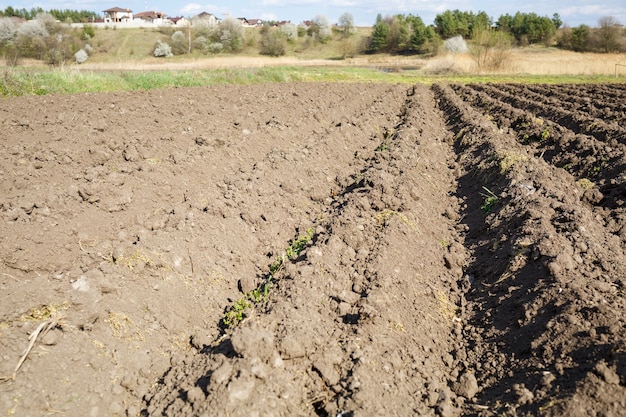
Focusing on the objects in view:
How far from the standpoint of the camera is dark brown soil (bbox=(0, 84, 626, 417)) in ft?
11.1

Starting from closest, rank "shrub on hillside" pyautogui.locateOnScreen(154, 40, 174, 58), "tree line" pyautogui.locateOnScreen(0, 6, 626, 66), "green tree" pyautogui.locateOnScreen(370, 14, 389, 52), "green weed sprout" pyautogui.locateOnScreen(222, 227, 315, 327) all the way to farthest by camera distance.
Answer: "green weed sprout" pyautogui.locateOnScreen(222, 227, 315, 327), "tree line" pyautogui.locateOnScreen(0, 6, 626, 66), "shrub on hillside" pyautogui.locateOnScreen(154, 40, 174, 58), "green tree" pyautogui.locateOnScreen(370, 14, 389, 52)

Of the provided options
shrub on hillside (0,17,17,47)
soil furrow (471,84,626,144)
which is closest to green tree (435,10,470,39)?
soil furrow (471,84,626,144)

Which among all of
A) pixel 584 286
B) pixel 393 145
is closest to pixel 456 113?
pixel 393 145

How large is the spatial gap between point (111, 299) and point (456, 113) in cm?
1391

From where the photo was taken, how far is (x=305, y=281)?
15.2ft

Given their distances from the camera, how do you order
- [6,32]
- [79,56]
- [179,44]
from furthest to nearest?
[179,44] < [79,56] < [6,32]

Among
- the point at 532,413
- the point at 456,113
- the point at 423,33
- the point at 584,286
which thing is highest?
the point at 423,33

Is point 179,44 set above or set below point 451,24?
below

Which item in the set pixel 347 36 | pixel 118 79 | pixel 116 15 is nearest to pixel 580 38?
pixel 347 36

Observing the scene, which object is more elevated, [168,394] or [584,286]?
[584,286]

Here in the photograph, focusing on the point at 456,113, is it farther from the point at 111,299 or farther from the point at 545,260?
the point at 111,299

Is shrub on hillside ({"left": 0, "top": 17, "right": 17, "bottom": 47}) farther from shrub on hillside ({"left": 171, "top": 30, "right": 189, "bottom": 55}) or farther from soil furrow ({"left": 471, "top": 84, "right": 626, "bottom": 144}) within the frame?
soil furrow ({"left": 471, "top": 84, "right": 626, "bottom": 144})

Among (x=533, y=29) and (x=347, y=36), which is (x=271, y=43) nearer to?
(x=347, y=36)

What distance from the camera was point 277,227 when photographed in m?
6.42
